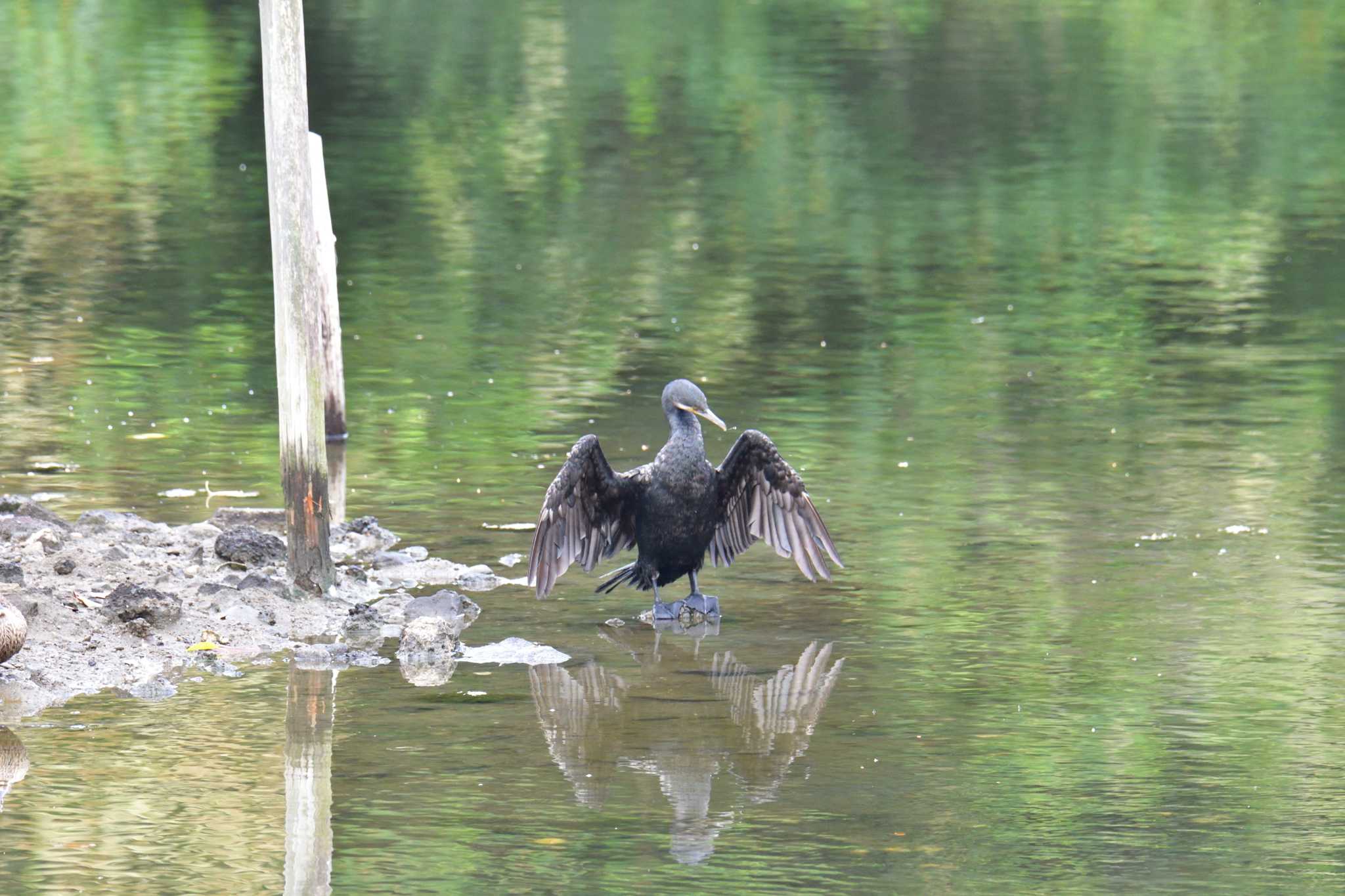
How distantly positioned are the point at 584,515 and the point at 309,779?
305 centimetres

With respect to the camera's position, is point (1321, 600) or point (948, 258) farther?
point (948, 258)

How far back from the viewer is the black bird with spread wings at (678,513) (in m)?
10.7

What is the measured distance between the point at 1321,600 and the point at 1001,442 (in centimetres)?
423

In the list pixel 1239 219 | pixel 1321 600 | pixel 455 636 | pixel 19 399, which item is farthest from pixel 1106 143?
pixel 455 636

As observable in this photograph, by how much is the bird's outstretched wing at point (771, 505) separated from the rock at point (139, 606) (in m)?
2.67

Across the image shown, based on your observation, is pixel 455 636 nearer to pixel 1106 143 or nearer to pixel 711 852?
pixel 711 852

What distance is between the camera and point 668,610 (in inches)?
421

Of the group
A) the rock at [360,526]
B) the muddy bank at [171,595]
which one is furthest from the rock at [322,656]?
the rock at [360,526]

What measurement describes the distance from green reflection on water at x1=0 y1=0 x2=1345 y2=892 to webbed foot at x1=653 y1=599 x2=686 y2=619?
1.02 feet

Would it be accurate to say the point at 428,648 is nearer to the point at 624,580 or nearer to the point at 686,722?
the point at 686,722

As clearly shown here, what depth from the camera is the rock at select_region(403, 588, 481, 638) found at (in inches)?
404

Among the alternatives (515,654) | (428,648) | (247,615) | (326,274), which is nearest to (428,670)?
(428,648)

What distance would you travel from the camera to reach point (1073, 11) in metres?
43.8

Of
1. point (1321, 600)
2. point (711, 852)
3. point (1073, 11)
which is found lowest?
point (1073, 11)
